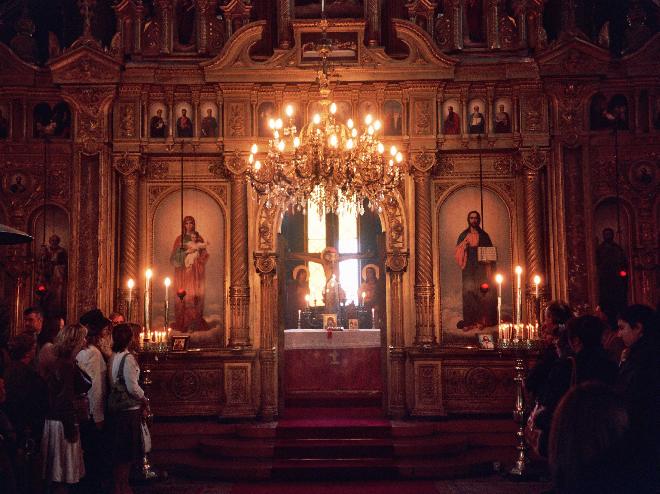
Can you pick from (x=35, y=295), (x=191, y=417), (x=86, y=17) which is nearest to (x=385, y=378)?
(x=191, y=417)

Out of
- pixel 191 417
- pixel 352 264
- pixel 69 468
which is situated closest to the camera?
pixel 69 468

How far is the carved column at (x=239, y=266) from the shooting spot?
43.2 feet

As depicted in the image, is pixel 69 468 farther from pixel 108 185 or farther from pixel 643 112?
pixel 643 112

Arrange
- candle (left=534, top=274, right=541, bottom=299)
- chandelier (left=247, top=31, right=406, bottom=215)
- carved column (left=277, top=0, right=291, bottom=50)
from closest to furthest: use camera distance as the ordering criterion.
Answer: chandelier (left=247, top=31, right=406, bottom=215), candle (left=534, top=274, right=541, bottom=299), carved column (left=277, top=0, right=291, bottom=50)

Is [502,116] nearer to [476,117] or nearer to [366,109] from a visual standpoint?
[476,117]

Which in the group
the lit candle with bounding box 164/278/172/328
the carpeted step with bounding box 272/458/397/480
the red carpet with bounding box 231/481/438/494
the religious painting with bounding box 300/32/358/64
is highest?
the religious painting with bounding box 300/32/358/64

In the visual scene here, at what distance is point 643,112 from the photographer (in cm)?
1338

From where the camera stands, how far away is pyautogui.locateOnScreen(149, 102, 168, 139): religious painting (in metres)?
13.5

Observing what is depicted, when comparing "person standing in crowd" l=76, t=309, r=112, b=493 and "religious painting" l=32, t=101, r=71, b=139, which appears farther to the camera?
"religious painting" l=32, t=101, r=71, b=139

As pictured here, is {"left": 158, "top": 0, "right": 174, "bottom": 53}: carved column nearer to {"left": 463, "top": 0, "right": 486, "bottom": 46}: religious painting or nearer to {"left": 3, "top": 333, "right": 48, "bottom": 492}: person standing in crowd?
{"left": 463, "top": 0, "right": 486, "bottom": 46}: religious painting

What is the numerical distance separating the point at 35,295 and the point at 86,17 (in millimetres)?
4603

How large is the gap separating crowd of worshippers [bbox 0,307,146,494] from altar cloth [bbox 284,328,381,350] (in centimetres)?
467

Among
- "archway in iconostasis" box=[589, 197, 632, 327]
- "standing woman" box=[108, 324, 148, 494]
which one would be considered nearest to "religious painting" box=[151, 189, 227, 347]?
"standing woman" box=[108, 324, 148, 494]

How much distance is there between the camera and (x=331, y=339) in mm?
13648
